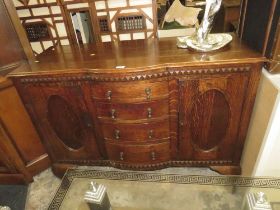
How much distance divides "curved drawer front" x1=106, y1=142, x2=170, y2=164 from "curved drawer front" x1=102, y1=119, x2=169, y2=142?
72 millimetres

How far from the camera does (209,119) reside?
1.28 metres

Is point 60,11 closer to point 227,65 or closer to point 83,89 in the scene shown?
point 83,89

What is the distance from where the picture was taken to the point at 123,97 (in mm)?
1202

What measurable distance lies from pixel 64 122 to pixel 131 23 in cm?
91

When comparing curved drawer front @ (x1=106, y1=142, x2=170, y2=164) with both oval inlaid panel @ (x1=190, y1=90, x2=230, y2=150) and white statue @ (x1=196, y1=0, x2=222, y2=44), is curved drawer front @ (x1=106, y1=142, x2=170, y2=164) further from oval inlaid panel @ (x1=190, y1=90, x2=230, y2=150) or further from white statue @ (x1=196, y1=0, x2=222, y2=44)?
white statue @ (x1=196, y1=0, x2=222, y2=44)

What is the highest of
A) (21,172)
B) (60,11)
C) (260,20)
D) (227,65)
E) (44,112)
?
(60,11)

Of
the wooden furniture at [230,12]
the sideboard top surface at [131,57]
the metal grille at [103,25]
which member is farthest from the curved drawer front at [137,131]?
the wooden furniture at [230,12]

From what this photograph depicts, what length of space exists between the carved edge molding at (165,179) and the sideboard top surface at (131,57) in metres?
0.56

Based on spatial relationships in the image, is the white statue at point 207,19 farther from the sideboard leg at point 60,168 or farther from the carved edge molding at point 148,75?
the sideboard leg at point 60,168

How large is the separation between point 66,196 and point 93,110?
1.70 feet

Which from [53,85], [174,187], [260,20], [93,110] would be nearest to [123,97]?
[93,110]

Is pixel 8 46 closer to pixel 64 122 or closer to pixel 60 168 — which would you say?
pixel 64 122

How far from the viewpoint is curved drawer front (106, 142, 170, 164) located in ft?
4.65

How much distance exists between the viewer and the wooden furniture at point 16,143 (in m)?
1.47
